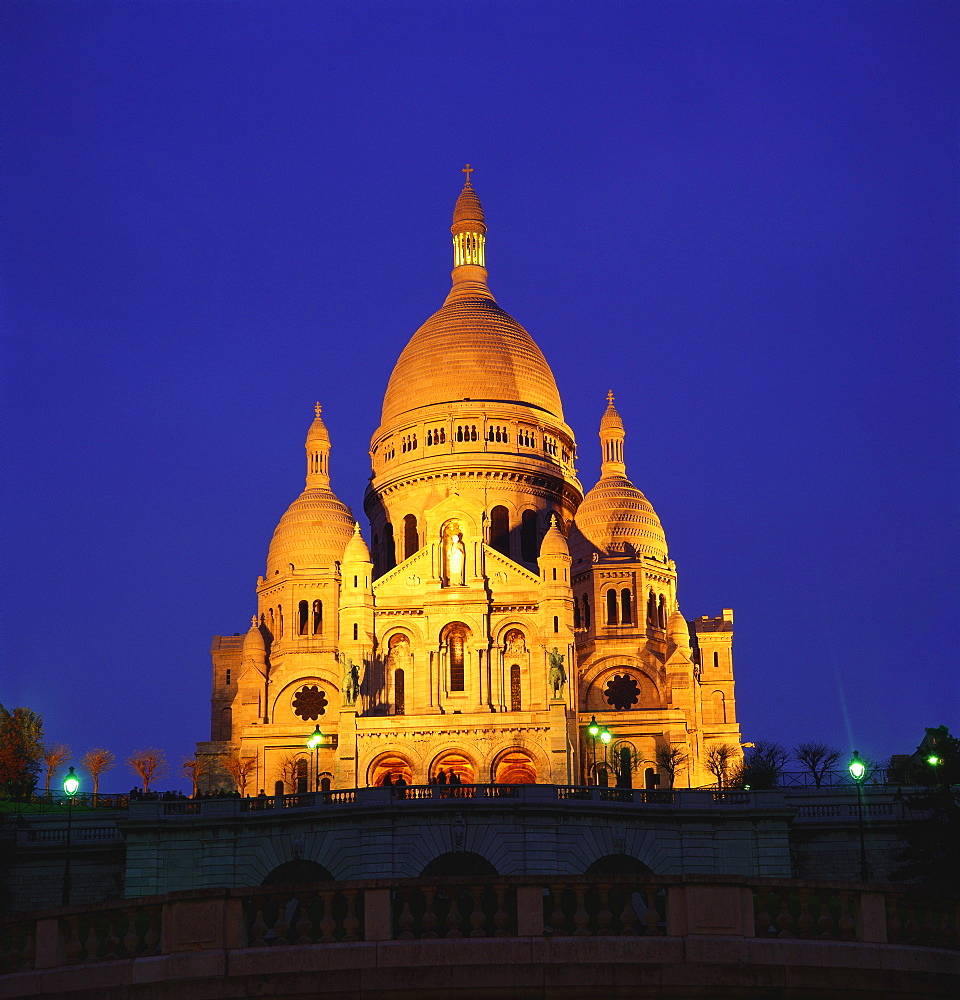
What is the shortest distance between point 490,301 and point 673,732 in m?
33.8

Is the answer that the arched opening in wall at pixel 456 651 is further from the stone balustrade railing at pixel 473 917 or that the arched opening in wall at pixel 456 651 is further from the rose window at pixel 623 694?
the stone balustrade railing at pixel 473 917

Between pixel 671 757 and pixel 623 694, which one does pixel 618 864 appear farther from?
pixel 623 694

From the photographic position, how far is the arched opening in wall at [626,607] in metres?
92.6

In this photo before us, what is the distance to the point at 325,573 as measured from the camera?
310 ft

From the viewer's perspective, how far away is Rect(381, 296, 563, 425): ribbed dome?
98.1 m

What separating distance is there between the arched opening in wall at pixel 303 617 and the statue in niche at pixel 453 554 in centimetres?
1311

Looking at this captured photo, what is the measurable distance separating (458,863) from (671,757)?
3489 cm

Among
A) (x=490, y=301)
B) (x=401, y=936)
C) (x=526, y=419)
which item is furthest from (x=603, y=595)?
(x=401, y=936)

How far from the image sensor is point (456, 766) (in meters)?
76.9

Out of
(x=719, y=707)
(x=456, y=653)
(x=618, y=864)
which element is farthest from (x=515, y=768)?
(x=618, y=864)

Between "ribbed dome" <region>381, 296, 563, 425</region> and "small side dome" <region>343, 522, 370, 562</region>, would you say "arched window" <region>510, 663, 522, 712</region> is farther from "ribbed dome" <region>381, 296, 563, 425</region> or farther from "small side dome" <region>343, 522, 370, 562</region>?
"ribbed dome" <region>381, 296, 563, 425</region>

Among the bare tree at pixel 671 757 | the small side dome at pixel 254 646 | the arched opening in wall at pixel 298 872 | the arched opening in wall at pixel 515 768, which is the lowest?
the arched opening in wall at pixel 298 872

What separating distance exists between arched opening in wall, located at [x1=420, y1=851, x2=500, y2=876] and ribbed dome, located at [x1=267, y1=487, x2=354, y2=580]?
49.5 metres

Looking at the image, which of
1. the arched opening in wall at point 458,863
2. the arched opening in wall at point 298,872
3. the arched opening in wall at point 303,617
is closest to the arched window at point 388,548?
the arched opening in wall at point 303,617
